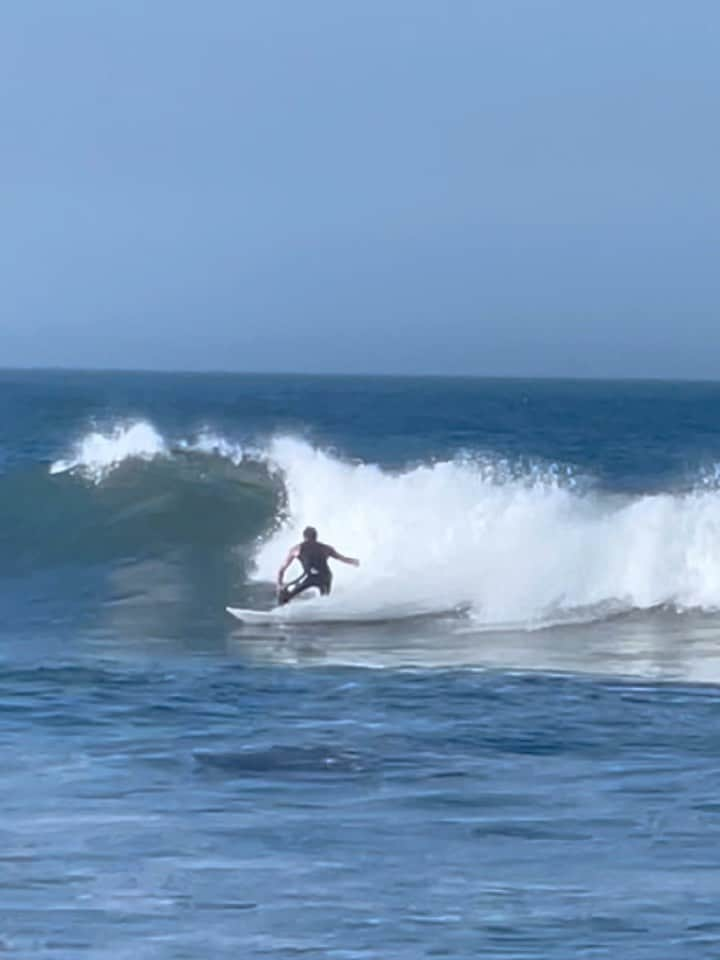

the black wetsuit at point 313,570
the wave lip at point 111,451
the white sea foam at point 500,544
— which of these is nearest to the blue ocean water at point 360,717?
the white sea foam at point 500,544

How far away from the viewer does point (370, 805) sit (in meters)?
11.2

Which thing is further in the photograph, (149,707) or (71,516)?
(71,516)

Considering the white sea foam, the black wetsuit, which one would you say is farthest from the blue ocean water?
the black wetsuit

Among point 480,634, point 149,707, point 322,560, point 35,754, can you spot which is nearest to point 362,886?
point 35,754

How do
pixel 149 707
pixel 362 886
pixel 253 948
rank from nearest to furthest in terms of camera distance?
pixel 253 948
pixel 362 886
pixel 149 707

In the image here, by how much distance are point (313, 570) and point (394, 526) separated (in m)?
5.28

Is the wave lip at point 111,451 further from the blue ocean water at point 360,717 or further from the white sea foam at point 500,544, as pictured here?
the white sea foam at point 500,544

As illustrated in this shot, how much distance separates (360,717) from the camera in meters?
13.9

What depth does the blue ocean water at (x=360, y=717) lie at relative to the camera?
9281 mm

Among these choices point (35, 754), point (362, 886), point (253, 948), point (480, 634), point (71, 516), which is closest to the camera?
point (253, 948)

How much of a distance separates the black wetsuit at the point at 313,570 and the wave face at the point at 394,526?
0.25m

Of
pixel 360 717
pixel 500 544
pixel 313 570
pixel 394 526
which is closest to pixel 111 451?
pixel 394 526

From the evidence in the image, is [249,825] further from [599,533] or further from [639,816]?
[599,533]

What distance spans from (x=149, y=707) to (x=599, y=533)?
1014 centimetres
